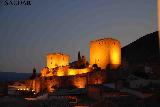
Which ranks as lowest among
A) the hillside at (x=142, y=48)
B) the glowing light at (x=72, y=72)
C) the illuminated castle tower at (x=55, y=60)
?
the glowing light at (x=72, y=72)

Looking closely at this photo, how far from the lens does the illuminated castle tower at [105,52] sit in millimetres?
52219

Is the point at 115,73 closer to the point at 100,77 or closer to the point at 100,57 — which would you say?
the point at 100,77

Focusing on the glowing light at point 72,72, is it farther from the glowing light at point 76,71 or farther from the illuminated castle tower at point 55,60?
the illuminated castle tower at point 55,60

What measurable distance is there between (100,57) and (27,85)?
48.8 feet

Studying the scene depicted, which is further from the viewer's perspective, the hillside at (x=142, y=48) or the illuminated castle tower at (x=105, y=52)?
the hillside at (x=142, y=48)

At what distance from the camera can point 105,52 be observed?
171 ft

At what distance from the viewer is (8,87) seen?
5903 cm

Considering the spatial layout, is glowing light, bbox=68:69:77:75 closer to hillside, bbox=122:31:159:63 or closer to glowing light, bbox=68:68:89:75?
glowing light, bbox=68:68:89:75

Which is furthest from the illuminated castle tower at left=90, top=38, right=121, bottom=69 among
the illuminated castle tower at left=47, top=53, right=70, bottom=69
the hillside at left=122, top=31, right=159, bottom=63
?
the hillside at left=122, top=31, right=159, bottom=63

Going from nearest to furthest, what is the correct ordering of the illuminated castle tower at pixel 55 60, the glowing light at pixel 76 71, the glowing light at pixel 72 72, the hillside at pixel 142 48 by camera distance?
the glowing light at pixel 76 71 → the glowing light at pixel 72 72 → the illuminated castle tower at pixel 55 60 → the hillside at pixel 142 48

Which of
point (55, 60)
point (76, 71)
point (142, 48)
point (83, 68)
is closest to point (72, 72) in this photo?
point (76, 71)

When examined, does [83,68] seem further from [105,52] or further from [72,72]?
[105,52]

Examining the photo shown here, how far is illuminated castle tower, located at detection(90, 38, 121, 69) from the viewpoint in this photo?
52.2m

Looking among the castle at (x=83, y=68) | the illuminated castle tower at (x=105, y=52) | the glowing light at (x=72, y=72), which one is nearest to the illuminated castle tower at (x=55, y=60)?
the castle at (x=83, y=68)
